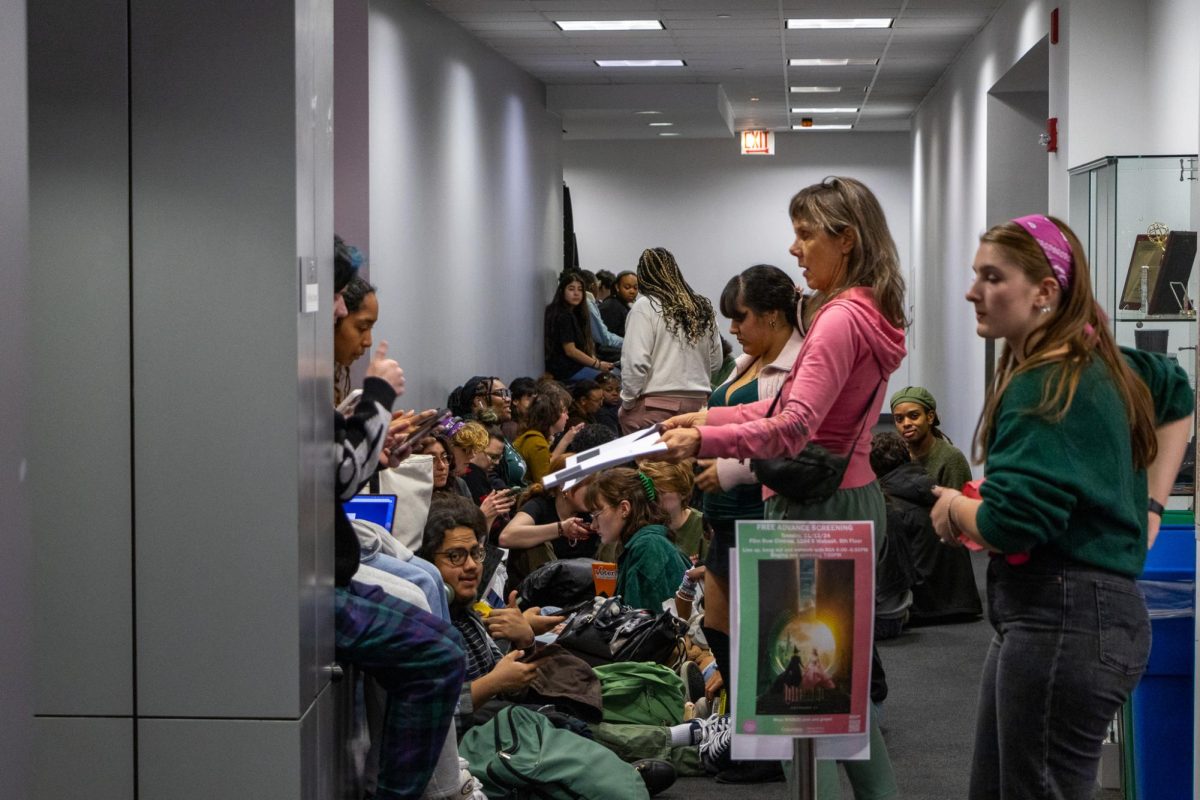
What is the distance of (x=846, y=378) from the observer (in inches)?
123

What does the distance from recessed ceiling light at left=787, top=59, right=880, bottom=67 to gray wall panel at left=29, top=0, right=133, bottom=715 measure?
33.5ft

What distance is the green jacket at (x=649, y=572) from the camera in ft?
18.1

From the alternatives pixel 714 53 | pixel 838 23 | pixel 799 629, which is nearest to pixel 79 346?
pixel 799 629

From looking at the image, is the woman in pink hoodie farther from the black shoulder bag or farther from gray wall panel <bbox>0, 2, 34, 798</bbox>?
gray wall panel <bbox>0, 2, 34, 798</bbox>

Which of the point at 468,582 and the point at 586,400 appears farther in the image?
the point at 586,400

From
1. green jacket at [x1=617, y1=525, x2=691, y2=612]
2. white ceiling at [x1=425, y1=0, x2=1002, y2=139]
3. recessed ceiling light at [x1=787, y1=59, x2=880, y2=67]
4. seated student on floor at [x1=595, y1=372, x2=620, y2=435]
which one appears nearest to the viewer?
green jacket at [x1=617, y1=525, x2=691, y2=612]

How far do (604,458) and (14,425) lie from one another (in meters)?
1.21

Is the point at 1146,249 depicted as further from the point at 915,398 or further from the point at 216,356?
the point at 216,356

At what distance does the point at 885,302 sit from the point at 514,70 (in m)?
9.37

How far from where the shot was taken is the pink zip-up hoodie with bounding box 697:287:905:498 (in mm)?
3008

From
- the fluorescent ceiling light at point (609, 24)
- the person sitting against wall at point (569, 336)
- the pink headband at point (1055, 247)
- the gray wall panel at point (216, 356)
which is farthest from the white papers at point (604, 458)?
the person sitting against wall at point (569, 336)

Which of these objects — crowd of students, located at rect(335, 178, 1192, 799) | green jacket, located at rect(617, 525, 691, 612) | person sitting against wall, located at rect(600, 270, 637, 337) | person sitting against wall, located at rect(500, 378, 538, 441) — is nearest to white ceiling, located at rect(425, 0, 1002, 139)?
person sitting against wall, located at rect(600, 270, 637, 337)

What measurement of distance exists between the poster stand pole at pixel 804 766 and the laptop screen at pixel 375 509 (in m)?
1.42

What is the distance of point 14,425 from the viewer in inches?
68.8
